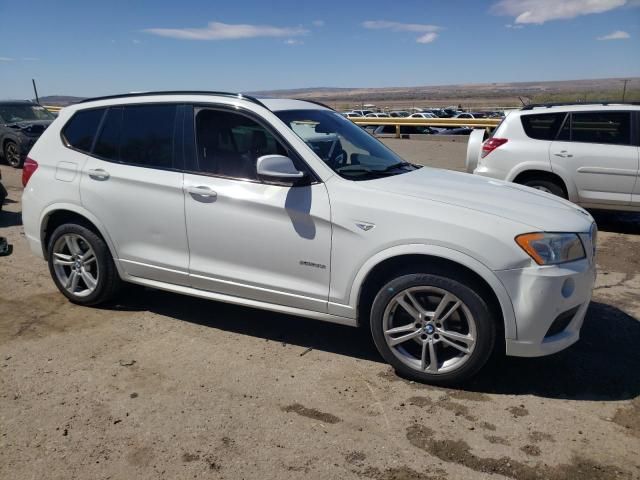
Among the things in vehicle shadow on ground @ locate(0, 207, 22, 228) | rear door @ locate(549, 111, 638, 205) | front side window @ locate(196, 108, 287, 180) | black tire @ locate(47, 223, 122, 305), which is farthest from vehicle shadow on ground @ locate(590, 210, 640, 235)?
vehicle shadow on ground @ locate(0, 207, 22, 228)

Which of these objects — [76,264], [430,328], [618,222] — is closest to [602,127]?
[618,222]

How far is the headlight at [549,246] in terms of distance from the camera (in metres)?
3.34

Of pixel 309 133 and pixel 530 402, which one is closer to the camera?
pixel 530 402

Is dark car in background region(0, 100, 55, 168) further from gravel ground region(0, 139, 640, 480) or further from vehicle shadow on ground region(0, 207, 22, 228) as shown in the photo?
gravel ground region(0, 139, 640, 480)

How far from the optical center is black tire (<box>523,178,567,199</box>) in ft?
26.3

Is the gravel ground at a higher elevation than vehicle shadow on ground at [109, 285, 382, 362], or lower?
higher

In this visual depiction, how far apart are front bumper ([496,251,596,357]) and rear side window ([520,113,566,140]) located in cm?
511

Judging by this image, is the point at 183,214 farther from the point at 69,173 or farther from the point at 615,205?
the point at 615,205

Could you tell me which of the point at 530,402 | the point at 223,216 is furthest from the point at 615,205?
the point at 223,216

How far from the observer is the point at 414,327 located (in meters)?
3.65

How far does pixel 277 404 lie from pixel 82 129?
3.03 meters

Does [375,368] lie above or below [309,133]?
below

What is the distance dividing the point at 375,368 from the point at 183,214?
1.79 m

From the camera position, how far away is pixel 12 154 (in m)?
14.1
